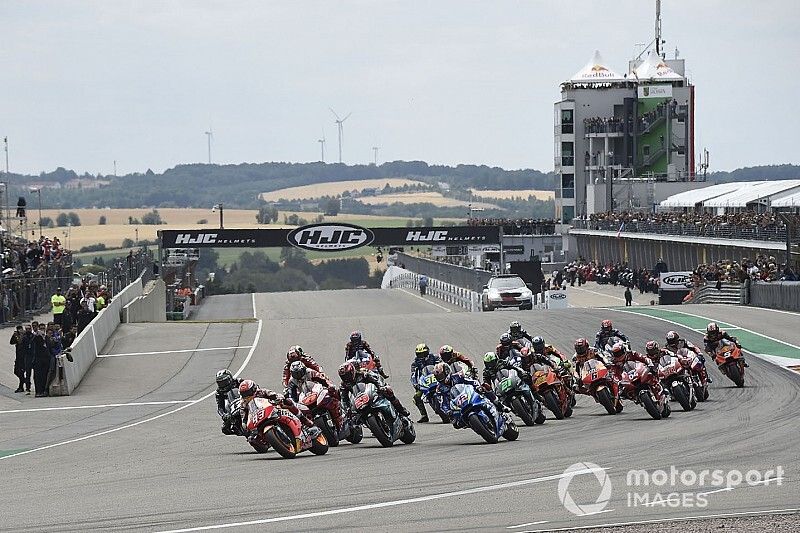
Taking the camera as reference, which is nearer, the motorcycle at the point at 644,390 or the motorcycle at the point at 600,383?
the motorcycle at the point at 644,390

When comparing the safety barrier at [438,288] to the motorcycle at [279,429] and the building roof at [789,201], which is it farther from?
the motorcycle at [279,429]

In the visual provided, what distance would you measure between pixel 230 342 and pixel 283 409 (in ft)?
75.7

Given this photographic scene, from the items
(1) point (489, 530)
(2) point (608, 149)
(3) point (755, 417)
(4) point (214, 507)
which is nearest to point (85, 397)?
(3) point (755, 417)

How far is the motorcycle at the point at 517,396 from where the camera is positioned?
20.4 m

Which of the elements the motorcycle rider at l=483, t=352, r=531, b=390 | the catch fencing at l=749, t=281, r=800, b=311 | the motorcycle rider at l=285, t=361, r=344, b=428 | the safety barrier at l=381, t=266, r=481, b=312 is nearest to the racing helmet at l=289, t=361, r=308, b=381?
the motorcycle rider at l=285, t=361, r=344, b=428

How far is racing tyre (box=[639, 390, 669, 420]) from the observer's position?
21.1 metres

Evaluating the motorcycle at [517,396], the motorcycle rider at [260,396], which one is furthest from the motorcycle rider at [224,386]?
the motorcycle at [517,396]

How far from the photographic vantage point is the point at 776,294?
46375mm

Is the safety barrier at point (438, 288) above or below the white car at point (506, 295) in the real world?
below

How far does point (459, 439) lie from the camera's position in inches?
745

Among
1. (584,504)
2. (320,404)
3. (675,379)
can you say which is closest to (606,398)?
(675,379)

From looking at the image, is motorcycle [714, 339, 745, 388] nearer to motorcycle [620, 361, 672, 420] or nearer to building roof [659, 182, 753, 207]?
motorcycle [620, 361, 672, 420]

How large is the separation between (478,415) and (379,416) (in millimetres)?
1317

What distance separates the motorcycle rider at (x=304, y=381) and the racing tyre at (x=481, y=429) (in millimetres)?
1819
